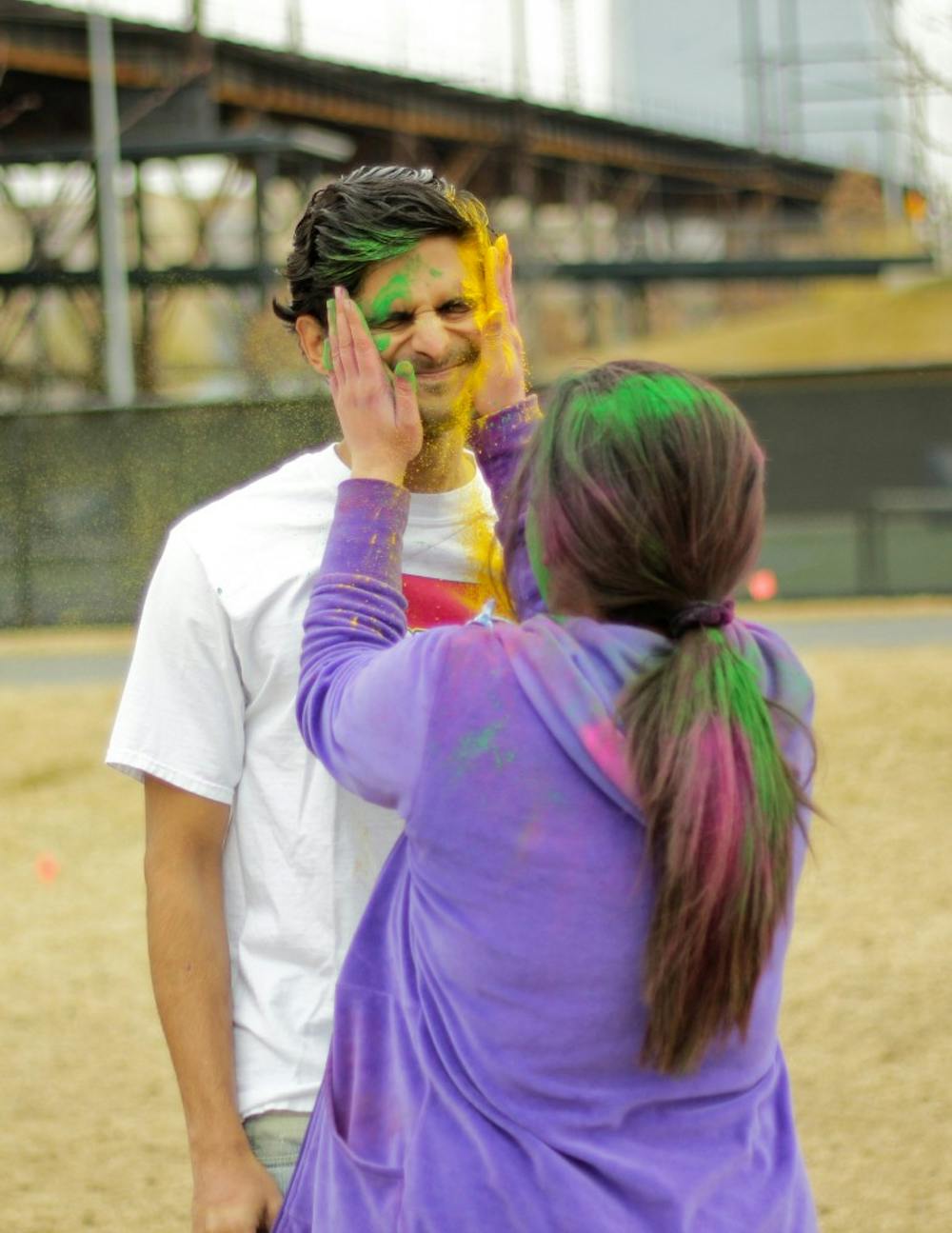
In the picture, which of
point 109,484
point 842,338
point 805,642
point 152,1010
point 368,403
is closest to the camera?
point 368,403

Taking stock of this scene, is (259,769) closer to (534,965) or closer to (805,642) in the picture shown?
(534,965)

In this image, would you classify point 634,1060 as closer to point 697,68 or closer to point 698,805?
point 698,805

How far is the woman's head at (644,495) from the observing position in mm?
1399

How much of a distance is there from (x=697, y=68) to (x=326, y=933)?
97.6 metres

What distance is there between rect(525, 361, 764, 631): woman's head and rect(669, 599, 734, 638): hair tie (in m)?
0.01

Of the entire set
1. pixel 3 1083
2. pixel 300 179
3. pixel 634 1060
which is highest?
pixel 300 179

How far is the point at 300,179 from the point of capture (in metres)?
29.9

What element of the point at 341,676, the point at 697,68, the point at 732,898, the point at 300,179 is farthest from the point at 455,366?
the point at 697,68

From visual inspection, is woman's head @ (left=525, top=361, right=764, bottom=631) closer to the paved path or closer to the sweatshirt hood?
the sweatshirt hood

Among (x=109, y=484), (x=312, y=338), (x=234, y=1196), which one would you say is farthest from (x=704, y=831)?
(x=109, y=484)

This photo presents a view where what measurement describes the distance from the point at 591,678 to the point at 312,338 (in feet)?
2.14

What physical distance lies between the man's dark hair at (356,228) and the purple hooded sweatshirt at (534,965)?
544 millimetres

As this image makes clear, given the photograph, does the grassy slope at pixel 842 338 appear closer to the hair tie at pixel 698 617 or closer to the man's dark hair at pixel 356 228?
the man's dark hair at pixel 356 228

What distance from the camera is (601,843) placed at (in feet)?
4.61
